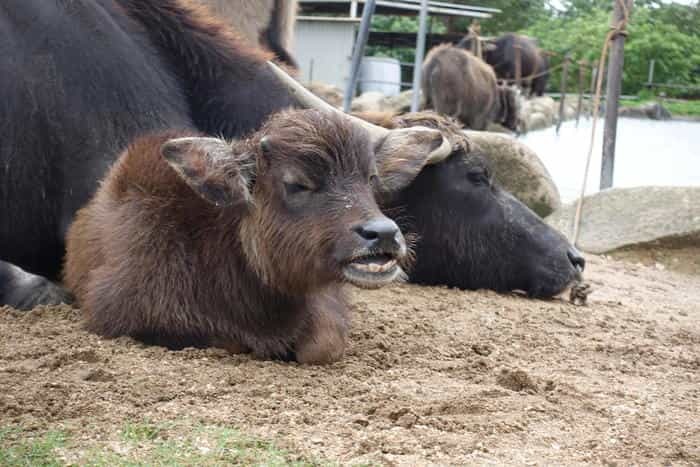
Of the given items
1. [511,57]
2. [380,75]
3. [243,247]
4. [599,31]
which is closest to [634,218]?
[243,247]

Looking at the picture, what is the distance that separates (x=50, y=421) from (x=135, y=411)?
0.90 feet

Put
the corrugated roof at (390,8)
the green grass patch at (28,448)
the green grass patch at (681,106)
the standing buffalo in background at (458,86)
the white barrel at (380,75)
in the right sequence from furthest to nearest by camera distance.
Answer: the white barrel at (380,75)
the corrugated roof at (390,8)
the green grass patch at (681,106)
the standing buffalo in background at (458,86)
the green grass patch at (28,448)

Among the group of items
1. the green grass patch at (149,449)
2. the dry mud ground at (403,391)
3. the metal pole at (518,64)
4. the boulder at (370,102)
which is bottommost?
the boulder at (370,102)

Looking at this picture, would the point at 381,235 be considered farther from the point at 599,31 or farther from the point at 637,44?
the point at 599,31

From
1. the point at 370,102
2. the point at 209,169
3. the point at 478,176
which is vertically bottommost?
the point at 370,102

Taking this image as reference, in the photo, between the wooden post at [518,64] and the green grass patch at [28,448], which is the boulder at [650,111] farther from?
the green grass patch at [28,448]

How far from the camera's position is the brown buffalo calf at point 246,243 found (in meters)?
4.10

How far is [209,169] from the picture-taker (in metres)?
4.22

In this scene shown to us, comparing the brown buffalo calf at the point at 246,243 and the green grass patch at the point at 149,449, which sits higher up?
the brown buffalo calf at the point at 246,243

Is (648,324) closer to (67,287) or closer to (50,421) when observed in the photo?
(67,287)

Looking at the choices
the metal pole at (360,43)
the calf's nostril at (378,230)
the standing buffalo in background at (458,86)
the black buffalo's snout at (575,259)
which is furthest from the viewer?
the standing buffalo in background at (458,86)

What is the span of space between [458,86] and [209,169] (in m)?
15.3

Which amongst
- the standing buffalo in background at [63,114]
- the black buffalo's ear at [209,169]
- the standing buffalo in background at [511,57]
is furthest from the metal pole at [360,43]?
the standing buffalo in background at [511,57]

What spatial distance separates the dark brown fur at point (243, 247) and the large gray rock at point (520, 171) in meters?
4.46
